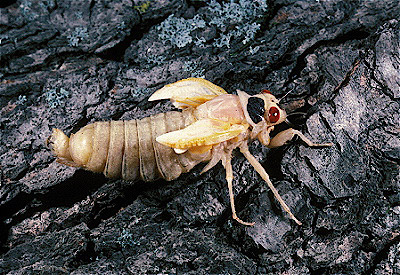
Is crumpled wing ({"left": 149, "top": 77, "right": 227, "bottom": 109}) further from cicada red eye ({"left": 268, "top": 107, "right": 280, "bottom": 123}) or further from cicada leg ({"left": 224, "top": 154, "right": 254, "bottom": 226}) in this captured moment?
cicada leg ({"left": 224, "top": 154, "right": 254, "bottom": 226})

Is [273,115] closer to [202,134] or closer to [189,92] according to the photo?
[202,134]

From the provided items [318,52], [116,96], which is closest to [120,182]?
[116,96]

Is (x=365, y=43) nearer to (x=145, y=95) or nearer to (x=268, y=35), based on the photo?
(x=268, y=35)

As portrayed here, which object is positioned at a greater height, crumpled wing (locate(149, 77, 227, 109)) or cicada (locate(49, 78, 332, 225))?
crumpled wing (locate(149, 77, 227, 109))

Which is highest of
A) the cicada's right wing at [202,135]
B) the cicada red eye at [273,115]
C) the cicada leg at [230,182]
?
the cicada red eye at [273,115]

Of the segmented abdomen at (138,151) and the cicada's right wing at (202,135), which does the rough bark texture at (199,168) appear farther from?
the cicada's right wing at (202,135)

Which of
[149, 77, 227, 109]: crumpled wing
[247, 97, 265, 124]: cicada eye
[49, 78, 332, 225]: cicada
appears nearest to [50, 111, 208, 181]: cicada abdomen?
[49, 78, 332, 225]: cicada

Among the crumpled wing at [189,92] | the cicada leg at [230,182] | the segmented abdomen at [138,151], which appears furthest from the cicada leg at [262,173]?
→ the crumpled wing at [189,92]
